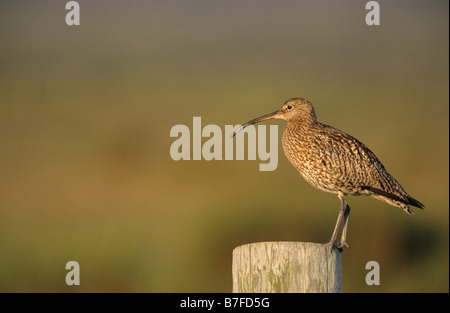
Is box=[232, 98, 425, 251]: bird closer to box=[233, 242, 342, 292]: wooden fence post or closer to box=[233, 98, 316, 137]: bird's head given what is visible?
box=[233, 98, 316, 137]: bird's head

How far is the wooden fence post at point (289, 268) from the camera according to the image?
27.3ft

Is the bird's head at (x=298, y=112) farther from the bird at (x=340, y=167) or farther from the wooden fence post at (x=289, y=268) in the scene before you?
the wooden fence post at (x=289, y=268)

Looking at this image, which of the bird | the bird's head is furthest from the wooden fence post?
the bird's head

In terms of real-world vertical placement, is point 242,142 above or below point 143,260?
above

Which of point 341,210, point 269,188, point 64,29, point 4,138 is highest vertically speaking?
point 64,29

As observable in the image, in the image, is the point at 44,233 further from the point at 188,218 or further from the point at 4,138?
the point at 4,138

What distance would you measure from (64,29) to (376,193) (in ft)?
76.5

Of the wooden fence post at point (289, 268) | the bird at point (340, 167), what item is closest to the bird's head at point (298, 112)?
the bird at point (340, 167)

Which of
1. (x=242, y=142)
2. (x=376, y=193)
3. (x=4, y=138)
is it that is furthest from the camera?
(x=4, y=138)

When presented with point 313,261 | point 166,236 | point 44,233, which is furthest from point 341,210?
point 44,233

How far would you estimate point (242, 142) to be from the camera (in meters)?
19.0

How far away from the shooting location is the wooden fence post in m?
8.31

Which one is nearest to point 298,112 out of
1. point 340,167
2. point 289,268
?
point 340,167

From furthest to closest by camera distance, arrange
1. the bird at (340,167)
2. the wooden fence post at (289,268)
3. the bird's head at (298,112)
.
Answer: the bird's head at (298,112)
the bird at (340,167)
the wooden fence post at (289,268)
